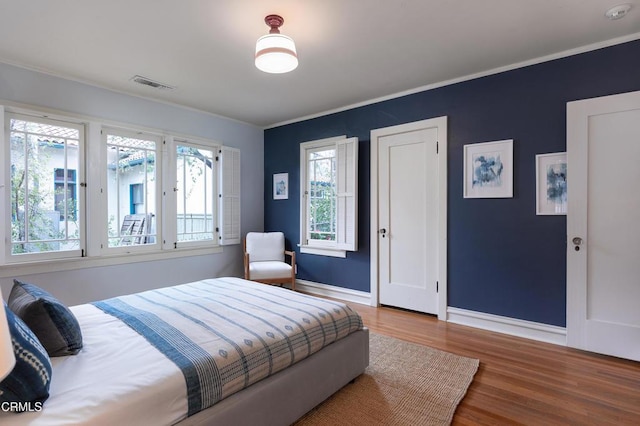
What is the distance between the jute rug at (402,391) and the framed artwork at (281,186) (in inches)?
116

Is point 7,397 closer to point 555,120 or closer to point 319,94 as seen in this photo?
point 319,94

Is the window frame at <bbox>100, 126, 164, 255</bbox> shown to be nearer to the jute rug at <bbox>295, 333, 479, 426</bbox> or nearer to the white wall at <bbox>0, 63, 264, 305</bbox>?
the white wall at <bbox>0, 63, 264, 305</bbox>

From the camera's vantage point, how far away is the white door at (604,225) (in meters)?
2.52

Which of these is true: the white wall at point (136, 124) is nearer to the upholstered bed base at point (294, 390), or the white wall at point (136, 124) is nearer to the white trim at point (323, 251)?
the white trim at point (323, 251)

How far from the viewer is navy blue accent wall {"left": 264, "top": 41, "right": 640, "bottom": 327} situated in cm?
278

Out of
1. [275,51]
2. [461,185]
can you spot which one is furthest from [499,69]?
[275,51]

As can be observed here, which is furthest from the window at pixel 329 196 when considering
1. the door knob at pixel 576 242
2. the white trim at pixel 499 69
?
the door knob at pixel 576 242

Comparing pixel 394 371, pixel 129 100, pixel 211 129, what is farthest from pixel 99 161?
pixel 394 371

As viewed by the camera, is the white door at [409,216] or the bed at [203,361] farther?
the white door at [409,216]

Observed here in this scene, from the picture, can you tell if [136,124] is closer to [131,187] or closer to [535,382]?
[131,187]

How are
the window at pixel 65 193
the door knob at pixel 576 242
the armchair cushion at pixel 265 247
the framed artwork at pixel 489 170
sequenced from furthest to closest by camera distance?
the armchair cushion at pixel 265 247 → the window at pixel 65 193 → the framed artwork at pixel 489 170 → the door knob at pixel 576 242

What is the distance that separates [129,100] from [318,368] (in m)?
3.66

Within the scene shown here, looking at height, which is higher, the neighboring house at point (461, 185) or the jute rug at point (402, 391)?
the neighboring house at point (461, 185)

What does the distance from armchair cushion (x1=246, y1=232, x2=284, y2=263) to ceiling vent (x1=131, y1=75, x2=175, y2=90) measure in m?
2.17
